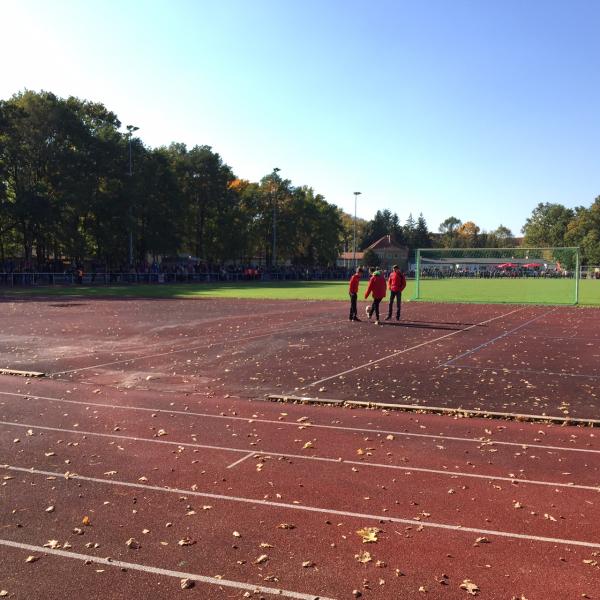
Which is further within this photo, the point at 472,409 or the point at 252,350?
the point at 252,350

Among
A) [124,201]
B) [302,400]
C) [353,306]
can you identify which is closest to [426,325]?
[353,306]

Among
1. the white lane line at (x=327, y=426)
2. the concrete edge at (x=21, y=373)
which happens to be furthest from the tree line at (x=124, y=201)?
the white lane line at (x=327, y=426)

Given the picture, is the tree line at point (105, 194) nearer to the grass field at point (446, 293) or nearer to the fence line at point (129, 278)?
the fence line at point (129, 278)

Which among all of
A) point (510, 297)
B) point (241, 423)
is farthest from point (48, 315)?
point (510, 297)

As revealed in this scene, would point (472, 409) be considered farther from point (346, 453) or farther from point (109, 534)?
point (109, 534)

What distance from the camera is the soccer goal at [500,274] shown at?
37312 millimetres

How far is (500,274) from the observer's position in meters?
49.4

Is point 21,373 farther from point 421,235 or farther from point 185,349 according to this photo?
point 421,235

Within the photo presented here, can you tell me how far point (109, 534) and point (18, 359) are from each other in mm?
10301

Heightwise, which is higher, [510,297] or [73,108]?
[73,108]

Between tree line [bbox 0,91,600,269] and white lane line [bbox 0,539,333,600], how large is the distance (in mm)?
53380

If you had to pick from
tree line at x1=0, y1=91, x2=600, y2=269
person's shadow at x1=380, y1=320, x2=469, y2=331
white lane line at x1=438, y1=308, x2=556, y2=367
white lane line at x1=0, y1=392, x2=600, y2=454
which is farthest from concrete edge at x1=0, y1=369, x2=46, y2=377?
tree line at x1=0, y1=91, x2=600, y2=269

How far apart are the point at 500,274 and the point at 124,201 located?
3774 cm

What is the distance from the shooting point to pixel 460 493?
593 cm
